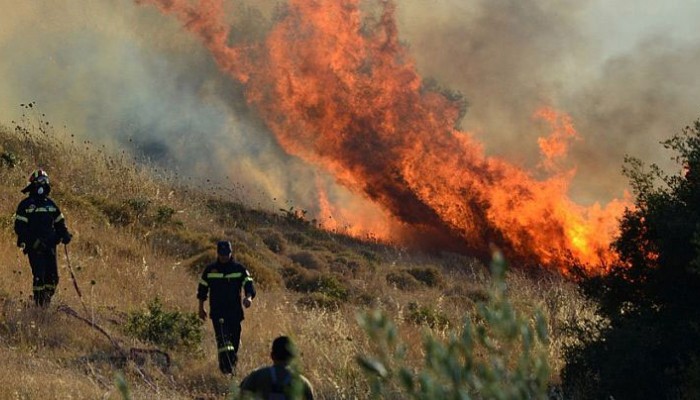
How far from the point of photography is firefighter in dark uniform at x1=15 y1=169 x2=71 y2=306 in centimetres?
1209

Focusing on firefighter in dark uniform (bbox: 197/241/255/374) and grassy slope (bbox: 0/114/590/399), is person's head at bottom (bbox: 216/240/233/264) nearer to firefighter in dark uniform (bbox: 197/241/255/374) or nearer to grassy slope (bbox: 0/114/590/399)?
firefighter in dark uniform (bbox: 197/241/255/374)

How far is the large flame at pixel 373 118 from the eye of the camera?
85.7 ft

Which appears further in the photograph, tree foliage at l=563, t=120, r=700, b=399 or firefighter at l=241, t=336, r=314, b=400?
tree foliage at l=563, t=120, r=700, b=399

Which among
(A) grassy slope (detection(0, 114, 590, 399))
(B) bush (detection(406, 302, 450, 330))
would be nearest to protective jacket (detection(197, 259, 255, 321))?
(A) grassy slope (detection(0, 114, 590, 399))

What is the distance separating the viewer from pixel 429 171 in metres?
26.6

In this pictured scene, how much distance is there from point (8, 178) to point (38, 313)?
1025cm

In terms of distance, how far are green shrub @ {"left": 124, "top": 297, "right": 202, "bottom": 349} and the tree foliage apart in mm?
5167

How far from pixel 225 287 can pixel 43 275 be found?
10.9 feet

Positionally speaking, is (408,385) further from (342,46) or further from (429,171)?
(342,46)

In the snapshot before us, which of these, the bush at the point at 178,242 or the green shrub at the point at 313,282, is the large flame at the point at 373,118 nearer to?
the green shrub at the point at 313,282

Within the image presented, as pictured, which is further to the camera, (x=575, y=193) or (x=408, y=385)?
(x=575, y=193)

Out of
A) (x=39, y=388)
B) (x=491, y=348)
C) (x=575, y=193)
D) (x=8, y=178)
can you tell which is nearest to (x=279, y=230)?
(x=8, y=178)

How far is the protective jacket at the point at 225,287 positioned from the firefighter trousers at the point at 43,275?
2.93 m

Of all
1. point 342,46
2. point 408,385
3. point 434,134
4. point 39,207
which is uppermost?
point 342,46
